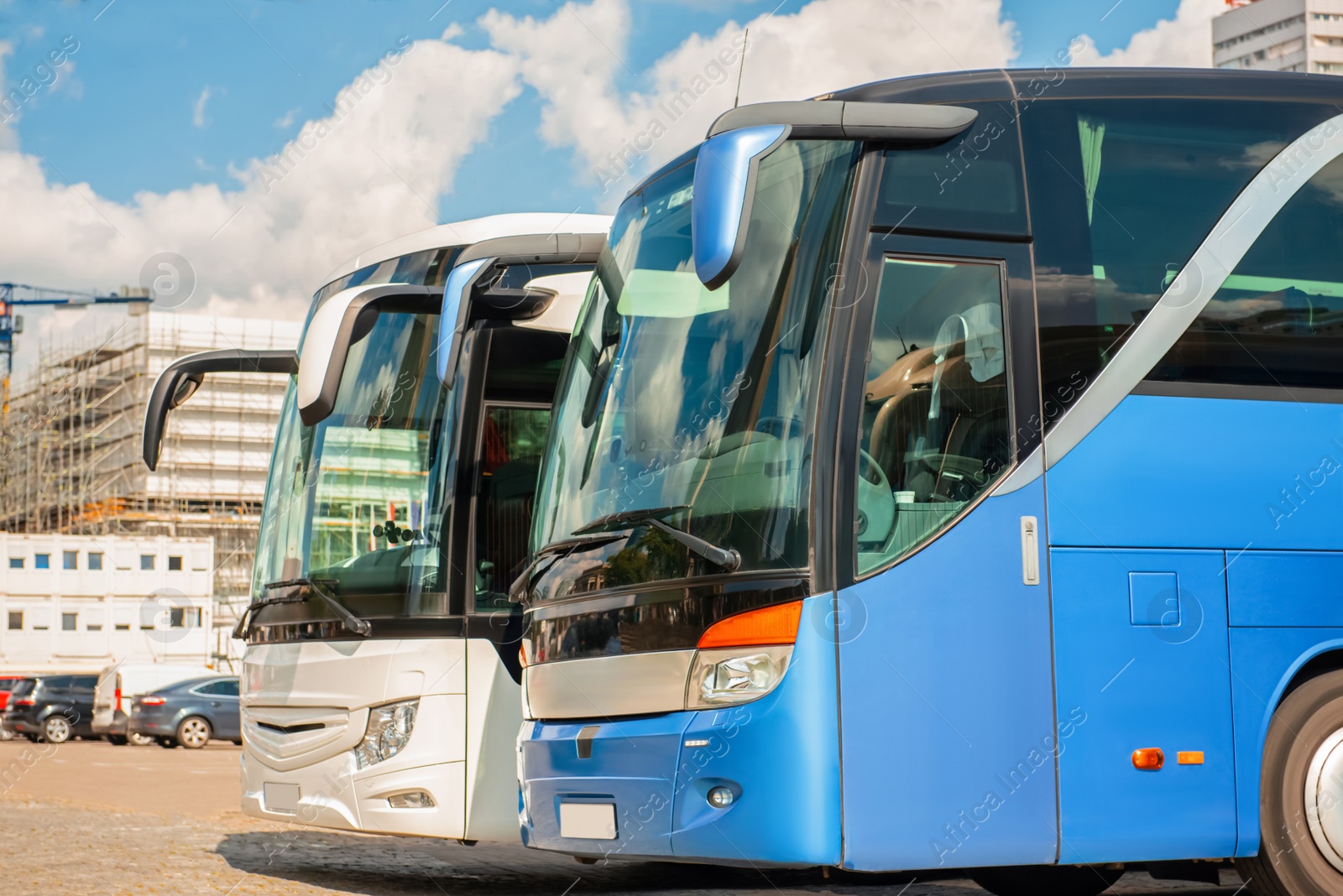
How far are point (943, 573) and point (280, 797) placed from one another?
4513 millimetres

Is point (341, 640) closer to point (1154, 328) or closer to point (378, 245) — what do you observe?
point (378, 245)

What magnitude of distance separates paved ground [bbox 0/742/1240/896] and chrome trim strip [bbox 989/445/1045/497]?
87.9 inches

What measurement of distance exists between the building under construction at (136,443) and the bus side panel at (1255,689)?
8670cm

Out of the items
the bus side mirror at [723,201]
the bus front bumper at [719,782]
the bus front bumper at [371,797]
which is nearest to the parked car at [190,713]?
the bus front bumper at [371,797]

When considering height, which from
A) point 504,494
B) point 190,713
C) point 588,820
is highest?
point 504,494

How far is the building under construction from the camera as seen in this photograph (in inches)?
3548

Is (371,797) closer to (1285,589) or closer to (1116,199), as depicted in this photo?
(1285,589)

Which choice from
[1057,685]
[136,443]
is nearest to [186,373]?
[1057,685]

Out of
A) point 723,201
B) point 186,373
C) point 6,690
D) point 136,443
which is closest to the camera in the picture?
point 723,201

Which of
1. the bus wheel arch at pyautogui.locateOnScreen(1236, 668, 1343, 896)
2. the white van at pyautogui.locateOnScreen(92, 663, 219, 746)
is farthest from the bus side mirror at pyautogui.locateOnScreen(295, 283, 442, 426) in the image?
the white van at pyautogui.locateOnScreen(92, 663, 219, 746)

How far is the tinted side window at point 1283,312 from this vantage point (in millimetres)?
5871

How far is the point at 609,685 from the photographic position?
19.0 feet

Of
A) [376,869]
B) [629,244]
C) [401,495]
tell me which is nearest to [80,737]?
[376,869]

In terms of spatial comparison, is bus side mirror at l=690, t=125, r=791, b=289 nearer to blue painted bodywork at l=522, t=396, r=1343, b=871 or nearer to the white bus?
blue painted bodywork at l=522, t=396, r=1343, b=871
